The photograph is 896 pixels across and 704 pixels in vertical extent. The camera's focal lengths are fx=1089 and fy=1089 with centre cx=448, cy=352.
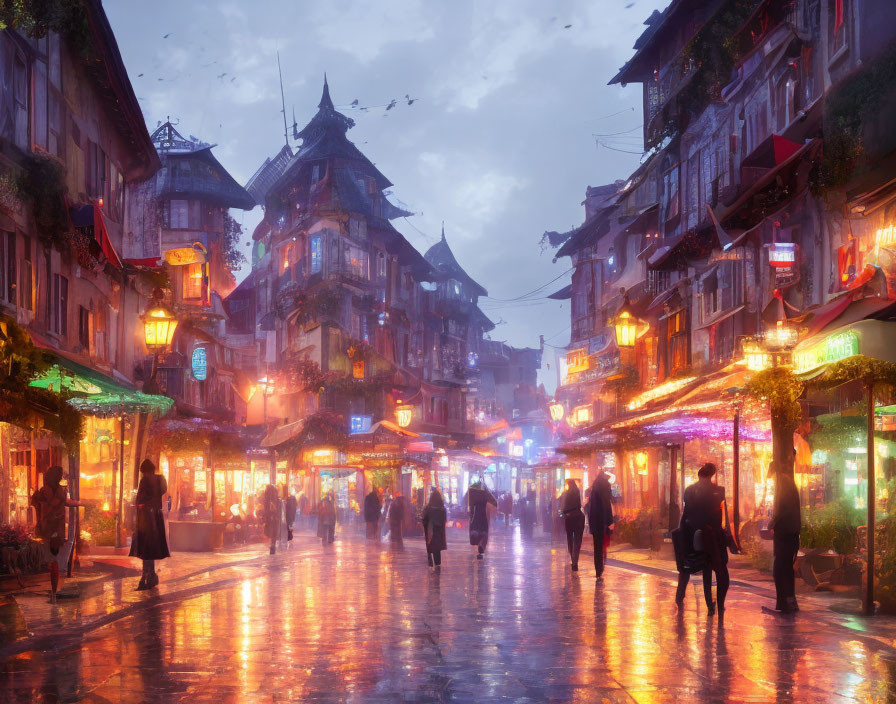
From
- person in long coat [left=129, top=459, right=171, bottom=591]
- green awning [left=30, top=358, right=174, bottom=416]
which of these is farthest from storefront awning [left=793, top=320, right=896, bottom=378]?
green awning [left=30, top=358, right=174, bottom=416]

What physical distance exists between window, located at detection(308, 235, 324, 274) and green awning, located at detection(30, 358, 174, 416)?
3677cm

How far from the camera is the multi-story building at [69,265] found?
17391 millimetres

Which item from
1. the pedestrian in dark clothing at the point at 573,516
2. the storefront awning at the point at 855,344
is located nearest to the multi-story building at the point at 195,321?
the pedestrian in dark clothing at the point at 573,516

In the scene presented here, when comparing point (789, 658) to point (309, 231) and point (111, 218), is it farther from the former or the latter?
point (309, 231)

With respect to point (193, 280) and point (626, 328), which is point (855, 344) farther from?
point (193, 280)

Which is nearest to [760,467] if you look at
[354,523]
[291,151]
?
[354,523]

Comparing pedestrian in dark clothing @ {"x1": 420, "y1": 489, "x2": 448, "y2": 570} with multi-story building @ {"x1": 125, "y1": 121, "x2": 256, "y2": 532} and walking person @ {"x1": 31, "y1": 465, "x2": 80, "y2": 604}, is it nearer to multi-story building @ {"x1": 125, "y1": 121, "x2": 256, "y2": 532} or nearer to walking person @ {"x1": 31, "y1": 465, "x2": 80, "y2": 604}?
multi-story building @ {"x1": 125, "y1": 121, "x2": 256, "y2": 532}

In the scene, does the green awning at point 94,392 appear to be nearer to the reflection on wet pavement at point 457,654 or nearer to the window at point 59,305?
the window at point 59,305

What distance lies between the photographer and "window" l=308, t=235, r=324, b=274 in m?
58.6

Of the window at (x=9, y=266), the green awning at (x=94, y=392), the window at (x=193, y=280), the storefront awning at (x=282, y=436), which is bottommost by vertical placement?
the storefront awning at (x=282, y=436)

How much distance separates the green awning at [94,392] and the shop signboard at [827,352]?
35.8 ft

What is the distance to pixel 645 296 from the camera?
38.5 metres

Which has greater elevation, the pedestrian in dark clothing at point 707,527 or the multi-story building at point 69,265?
the multi-story building at point 69,265

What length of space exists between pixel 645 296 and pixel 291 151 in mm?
35139
